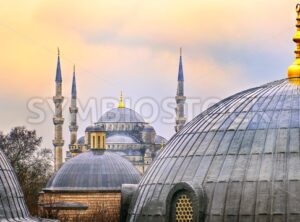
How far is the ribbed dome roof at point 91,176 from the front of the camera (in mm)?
77375

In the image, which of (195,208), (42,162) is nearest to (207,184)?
(195,208)

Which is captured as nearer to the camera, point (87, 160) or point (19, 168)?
point (19, 168)

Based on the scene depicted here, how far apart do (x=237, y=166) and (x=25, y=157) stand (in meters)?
46.4

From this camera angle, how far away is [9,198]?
28.6 metres

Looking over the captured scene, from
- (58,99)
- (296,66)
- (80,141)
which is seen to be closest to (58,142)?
(58,99)

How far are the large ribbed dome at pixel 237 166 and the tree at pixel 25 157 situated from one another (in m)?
39.5

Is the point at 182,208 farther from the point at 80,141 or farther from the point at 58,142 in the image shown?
the point at 80,141

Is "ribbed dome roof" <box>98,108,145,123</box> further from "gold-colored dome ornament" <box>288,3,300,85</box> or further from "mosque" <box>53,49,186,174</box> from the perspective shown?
"gold-colored dome ornament" <box>288,3,300,85</box>

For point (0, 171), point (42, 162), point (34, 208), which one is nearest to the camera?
point (0, 171)

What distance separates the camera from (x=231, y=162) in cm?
2309

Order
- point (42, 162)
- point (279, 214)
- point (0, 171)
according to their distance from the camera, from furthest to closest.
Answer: point (42, 162), point (0, 171), point (279, 214)

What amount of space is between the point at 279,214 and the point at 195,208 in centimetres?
183

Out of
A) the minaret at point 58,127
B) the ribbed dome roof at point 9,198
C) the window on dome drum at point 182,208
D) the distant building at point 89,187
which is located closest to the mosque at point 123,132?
the minaret at point 58,127

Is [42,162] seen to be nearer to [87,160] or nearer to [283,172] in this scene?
[87,160]
